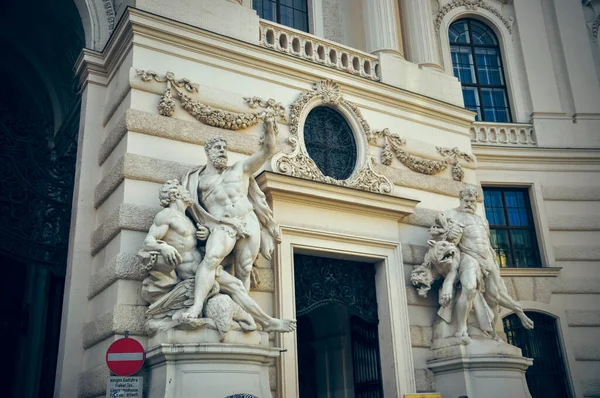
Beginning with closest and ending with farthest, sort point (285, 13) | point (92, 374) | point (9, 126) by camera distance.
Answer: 1. point (92, 374)
2. point (9, 126)
3. point (285, 13)

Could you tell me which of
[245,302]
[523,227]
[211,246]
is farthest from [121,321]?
[523,227]

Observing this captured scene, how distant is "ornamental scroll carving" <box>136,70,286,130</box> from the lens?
425 inches

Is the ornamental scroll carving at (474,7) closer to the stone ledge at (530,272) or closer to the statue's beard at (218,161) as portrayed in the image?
the stone ledge at (530,272)

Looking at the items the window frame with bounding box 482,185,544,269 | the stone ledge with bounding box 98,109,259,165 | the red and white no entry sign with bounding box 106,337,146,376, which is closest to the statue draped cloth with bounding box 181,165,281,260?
the stone ledge with bounding box 98,109,259,165

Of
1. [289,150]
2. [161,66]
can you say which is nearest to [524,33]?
[289,150]

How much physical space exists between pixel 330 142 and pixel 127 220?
4494 mm

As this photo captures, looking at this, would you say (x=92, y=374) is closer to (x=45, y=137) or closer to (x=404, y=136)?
(x=45, y=137)

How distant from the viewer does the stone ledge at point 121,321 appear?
9258 millimetres

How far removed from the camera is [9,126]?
1293cm

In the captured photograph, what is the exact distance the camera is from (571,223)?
1616cm

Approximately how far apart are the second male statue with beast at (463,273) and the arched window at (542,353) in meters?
2.76

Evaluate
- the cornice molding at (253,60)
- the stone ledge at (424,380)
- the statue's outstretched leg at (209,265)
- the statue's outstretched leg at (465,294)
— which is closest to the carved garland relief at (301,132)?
the cornice molding at (253,60)

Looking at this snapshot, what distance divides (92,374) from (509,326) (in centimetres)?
938

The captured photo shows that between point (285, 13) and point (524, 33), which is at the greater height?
point (524, 33)
